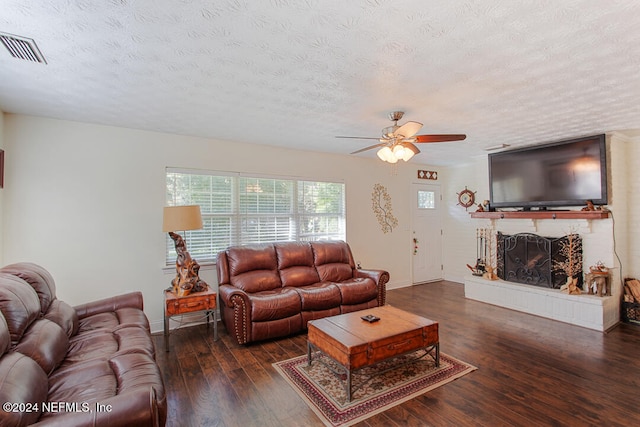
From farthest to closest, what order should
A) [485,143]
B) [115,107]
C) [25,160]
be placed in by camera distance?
1. [485,143]
2. [25,160]
3. [115,107]

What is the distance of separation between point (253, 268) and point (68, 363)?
2216 millimetres

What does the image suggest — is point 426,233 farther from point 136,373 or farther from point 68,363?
point 68,363

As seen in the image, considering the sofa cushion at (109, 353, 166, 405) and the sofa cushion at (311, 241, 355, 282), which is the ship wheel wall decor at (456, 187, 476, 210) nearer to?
the sofa cushion at (311, 241, 355, 282)

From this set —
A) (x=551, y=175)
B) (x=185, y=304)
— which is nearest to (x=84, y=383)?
(x=185, y=304)

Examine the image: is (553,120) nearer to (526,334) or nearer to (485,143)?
(485,143)

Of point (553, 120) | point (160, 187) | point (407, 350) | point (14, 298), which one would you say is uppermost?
point (553, 120)

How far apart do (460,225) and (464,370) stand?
4.05m

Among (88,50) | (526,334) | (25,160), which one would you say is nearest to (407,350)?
(526,334)

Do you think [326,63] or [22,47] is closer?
[22,47]

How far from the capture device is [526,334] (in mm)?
3627

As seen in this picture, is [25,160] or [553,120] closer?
[25,160]

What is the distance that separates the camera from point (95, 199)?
11.6ft

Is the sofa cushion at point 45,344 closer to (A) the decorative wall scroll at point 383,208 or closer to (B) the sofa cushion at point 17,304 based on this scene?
(B) the sofa cushion at point 17,304

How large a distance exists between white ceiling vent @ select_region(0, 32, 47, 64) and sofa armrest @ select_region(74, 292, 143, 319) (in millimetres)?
2135
